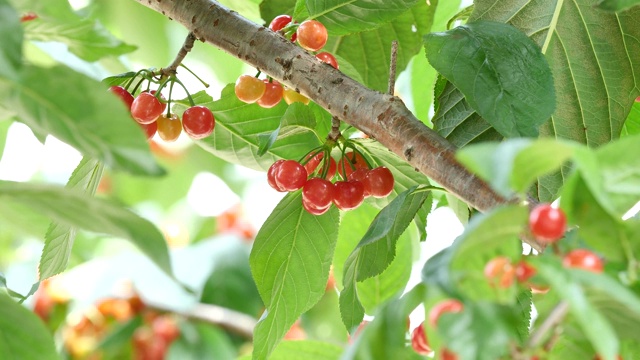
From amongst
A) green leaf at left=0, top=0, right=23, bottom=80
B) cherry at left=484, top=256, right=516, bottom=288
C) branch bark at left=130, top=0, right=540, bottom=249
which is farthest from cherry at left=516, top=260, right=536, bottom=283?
green leaf at left=0, top=0, right=23, bottom=80

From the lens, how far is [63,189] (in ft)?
1.16

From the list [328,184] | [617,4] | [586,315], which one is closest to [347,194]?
[328,184]

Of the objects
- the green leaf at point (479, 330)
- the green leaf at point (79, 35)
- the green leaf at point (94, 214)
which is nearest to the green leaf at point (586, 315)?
the green leaf at point (479, 330)

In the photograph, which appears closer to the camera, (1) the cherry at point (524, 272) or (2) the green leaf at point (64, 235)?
(1) the cherry at point (524, 272)

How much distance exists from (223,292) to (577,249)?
1.66 m

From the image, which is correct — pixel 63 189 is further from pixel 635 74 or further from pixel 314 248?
pixel 635 74

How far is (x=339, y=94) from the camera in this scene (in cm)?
54

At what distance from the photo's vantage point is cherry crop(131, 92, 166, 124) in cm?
61

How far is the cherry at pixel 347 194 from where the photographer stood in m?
0.61

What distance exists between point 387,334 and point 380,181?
0.96ft

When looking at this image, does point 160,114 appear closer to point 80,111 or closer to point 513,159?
point 80,111

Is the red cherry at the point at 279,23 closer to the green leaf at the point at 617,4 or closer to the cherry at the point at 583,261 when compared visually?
the green leaf at the point at 617,4

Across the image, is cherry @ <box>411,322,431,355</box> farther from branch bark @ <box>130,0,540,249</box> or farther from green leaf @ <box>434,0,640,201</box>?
green leaf @ <box>434,0,640,201</box>

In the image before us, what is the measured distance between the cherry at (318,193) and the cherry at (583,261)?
29 cm
